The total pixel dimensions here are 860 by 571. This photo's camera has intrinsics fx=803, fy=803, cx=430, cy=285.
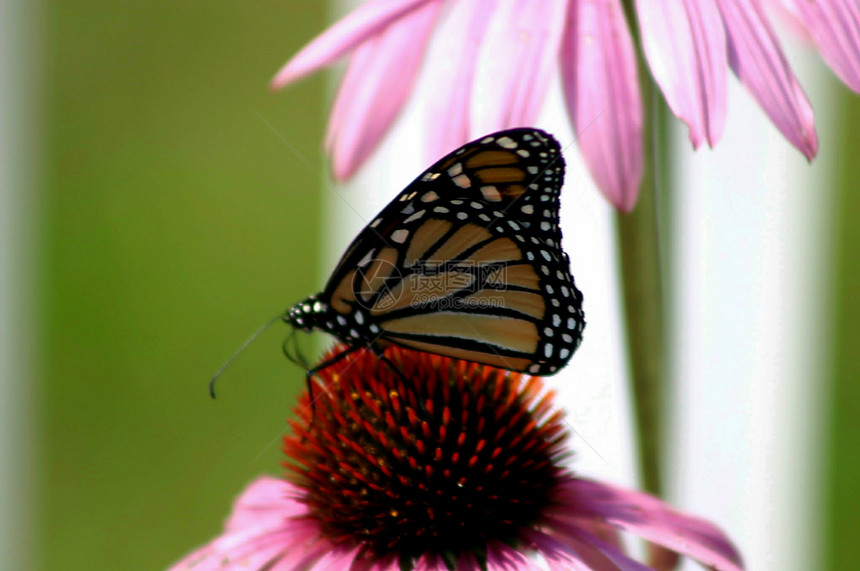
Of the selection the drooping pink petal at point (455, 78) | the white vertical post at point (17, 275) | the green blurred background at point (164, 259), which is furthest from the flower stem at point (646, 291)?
the white vertical post at point (17, 275)

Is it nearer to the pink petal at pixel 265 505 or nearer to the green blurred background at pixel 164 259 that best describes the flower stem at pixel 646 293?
the pink petal at pixel 265 505

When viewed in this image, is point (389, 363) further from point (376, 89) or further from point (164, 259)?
point (164, 259)

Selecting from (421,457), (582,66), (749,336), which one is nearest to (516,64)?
(582,66)

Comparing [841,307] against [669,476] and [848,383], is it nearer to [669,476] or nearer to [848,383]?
[848,383]

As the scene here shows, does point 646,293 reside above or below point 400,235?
below

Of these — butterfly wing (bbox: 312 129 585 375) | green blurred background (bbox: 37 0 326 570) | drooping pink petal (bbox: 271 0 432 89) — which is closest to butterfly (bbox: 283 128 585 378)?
butterfly wing (bbox: 312 129 585 375)

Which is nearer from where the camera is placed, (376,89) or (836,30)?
(836,30)
